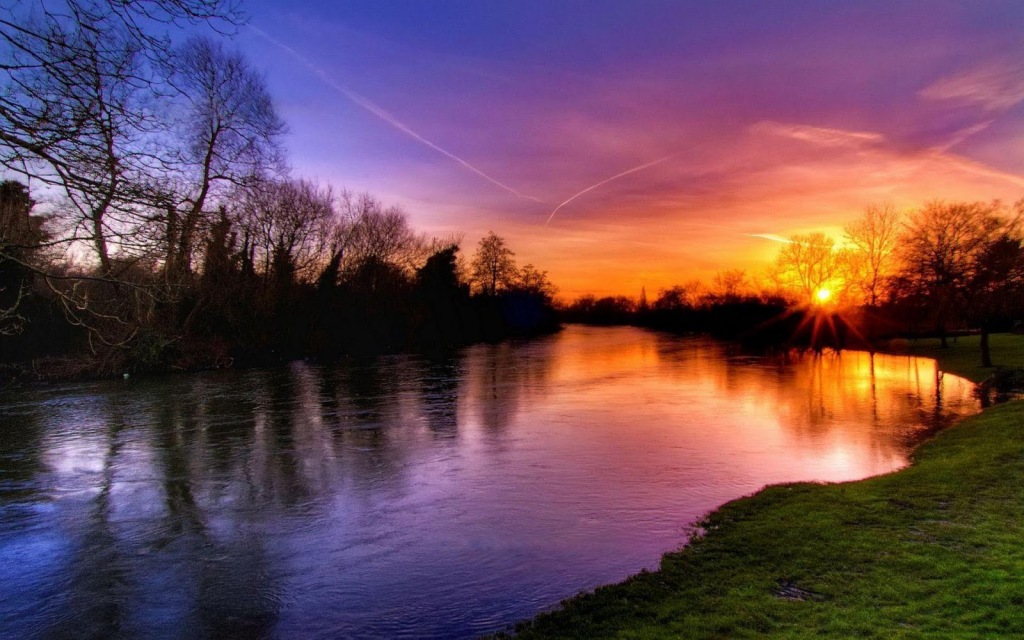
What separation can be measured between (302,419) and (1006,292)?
32.0 m

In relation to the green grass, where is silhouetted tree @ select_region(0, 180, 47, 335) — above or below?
above

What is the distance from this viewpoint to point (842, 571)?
251 inches

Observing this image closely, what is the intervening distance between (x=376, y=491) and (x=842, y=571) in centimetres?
786

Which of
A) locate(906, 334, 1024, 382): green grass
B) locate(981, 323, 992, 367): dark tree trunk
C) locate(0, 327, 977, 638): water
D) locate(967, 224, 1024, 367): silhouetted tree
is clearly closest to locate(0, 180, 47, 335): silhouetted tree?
locate(0, 327, 977, 638): water

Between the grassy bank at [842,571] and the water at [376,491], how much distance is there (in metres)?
0.89

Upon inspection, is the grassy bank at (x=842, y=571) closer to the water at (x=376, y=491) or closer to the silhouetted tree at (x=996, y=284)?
the water at (x=376, y=491)

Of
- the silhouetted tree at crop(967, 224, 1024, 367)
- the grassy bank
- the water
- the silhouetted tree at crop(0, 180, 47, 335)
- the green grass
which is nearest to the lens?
the silhouetted tree at crop(0, 180, 47, 335)

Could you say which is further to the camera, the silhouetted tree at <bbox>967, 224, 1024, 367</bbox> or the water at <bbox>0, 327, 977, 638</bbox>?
the silhouetted tree at <bbox>967, 224, 1024, 367</bbox>

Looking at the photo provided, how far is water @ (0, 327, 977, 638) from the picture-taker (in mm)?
6949

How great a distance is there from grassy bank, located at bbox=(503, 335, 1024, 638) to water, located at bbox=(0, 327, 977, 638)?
890 mm

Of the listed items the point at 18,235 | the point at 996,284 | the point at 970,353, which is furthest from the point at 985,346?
the point at 18,235

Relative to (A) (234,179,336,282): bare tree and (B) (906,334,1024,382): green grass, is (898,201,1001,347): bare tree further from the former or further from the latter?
(A) (234,179,336,282): bare tree

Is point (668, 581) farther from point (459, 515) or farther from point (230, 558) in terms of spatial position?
point (230, 558)

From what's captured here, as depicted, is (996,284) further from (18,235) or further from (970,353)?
(18,235)
